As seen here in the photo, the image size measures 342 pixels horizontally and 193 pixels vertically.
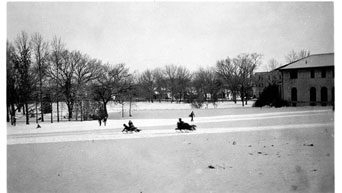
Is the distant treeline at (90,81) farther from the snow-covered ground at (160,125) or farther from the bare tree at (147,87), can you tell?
the snow-covered ground at (160,125)

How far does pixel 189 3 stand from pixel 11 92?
5237 millimetres

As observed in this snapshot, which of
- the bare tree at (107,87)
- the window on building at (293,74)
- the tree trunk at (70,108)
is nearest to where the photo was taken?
the window on building at (293,74)

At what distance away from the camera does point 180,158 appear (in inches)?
207

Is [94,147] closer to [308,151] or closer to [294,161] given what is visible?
[294,161]

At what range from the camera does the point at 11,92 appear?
5348mm

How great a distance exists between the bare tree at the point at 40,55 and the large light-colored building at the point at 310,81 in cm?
748

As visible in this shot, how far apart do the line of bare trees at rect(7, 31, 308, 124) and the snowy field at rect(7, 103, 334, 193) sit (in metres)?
0.97

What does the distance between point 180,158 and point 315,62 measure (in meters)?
4.68

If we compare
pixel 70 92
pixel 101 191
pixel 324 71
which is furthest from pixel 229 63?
pixel 70 92

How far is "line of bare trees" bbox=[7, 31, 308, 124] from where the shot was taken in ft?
18.6

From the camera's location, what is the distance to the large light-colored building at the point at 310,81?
5696 mm

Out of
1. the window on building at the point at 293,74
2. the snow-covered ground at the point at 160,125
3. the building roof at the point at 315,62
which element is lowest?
the snow-covered ground at the point at 160,125

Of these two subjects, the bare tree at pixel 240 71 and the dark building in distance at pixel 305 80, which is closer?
the dark building in distance at pixel 305 80

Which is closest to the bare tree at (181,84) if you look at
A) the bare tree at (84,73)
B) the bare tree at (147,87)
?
the bare tree at (147,87)
